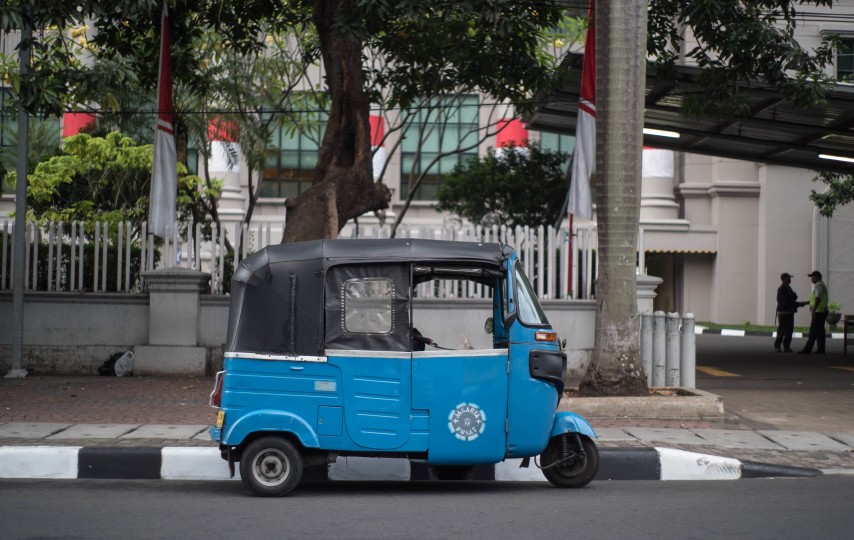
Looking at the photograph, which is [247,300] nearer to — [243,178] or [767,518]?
[767,518]

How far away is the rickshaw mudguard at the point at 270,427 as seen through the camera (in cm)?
732

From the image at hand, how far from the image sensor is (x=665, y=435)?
10055 mm

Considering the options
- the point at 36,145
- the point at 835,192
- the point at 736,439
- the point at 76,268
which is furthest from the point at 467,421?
the point at 36,145

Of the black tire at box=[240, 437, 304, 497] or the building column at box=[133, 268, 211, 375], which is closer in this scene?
the black tire at box=[240, 437, 304, 497]

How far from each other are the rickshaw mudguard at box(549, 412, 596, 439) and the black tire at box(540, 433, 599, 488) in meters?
0.06

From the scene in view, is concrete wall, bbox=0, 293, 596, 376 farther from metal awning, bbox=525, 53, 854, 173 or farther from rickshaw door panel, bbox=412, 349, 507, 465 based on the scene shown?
rickshaw door panel, bbox=412, 349, 507, 465

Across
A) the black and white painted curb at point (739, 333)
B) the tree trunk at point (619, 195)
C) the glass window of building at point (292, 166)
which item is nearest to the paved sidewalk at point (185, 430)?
the tree trunk at point (619, 195)

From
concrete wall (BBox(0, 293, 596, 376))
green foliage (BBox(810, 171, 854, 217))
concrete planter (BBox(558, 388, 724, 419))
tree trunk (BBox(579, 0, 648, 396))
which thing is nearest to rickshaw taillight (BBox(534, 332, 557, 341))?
concrete planter (BBox(558, 388, 724, 419))

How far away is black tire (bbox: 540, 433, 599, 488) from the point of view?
7.84m

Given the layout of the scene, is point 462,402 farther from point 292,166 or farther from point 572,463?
point 292,166

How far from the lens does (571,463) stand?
26.0 ft

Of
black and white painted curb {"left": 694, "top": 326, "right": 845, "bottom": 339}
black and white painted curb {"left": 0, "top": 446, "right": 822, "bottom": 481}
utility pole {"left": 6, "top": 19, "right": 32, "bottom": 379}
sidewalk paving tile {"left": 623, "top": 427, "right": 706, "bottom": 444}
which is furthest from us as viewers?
black and white painted curb {"left": 694, "top": 326, "right": 845, "bottom": 339}

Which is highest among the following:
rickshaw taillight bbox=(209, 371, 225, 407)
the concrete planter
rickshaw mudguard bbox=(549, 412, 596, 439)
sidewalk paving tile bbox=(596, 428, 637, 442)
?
rickshaw taillight bbox=(209, 371, 225, 407)

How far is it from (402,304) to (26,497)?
2.91 meters
